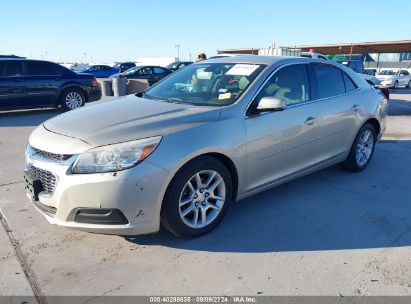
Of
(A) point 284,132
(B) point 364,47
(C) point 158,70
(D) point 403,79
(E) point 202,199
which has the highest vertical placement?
(B) point 364,47

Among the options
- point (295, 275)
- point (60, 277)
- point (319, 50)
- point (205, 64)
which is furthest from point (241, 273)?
point (319, 50)

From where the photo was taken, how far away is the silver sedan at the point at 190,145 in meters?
2.87

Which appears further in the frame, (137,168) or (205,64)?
(205,64)

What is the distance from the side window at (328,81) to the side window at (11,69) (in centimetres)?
826

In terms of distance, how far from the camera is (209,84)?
4.05 m

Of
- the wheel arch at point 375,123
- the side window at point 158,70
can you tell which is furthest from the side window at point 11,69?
the side window at point 158,70

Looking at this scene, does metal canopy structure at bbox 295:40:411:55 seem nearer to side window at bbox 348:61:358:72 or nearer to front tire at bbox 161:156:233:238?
side window at bbox 348:61:358:72

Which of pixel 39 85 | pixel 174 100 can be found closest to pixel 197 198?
pixel 174 100

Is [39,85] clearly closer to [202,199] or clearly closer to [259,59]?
[259,59]

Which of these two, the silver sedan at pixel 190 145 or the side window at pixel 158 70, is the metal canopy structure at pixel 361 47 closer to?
the side window at pixel 158 70

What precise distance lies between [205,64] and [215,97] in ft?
3.11

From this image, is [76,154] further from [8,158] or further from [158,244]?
[8,158]

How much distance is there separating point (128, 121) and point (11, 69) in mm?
8098

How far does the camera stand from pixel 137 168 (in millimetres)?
2846
